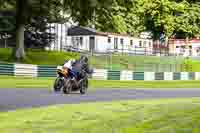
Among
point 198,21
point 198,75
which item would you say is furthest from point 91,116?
point 198,21

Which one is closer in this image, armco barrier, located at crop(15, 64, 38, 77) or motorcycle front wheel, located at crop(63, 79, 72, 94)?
motorcycle front wheel, located at crop(63, 79, 72, 94)

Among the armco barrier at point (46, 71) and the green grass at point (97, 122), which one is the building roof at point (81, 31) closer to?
the armco barrier at point (46, 71)

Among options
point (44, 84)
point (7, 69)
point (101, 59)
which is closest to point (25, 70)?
point (7, 69)

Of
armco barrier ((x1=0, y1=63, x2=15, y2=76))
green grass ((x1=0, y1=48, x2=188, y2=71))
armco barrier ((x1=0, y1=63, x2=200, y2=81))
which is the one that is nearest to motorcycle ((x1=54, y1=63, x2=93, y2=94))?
armco barrier ((x1=0, y1=63, x2=15, y2=76))

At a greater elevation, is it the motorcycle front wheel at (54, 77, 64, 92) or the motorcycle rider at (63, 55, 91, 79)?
the motorcycle rider at (63, 55, 91, 79)

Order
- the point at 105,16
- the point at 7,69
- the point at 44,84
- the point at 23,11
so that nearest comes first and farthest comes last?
the point at 44,84
the point at 7,69
the point at 23,11
the point at 105,16

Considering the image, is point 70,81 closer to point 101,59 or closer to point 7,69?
Answer: point 7,69

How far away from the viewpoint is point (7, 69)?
39000 mm

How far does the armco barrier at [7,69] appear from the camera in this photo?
38.7 metres

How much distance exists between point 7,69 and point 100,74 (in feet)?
27.9

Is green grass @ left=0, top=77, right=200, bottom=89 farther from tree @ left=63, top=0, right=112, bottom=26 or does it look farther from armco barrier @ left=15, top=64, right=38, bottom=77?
tree @ left=63, top=0, right=112, bottom=26

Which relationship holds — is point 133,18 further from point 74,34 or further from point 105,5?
Result: point 105,5

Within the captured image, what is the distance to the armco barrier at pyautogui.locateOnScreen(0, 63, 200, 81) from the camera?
129ft

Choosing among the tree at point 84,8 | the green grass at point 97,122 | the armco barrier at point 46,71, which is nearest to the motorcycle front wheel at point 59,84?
the green grass at point 97,122
